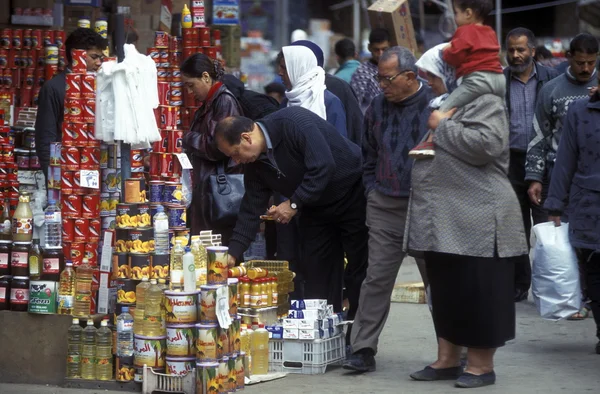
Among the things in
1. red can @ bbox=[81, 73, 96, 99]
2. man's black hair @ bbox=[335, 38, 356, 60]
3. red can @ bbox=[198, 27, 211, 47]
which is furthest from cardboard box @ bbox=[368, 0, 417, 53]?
red can @ bbox=[81, 73, 96, 99]

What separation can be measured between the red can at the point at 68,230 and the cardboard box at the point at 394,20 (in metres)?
5.33

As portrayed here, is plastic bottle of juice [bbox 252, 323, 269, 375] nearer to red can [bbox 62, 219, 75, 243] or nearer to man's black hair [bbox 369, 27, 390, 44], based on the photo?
red can [bbox 62, 219, 75, 243]

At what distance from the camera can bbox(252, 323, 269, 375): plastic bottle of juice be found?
7.25 metres

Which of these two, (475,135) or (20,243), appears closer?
(475,135)

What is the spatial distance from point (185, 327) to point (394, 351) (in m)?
1.99

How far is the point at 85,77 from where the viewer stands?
7.59 m

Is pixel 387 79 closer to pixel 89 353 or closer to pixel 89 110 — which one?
pixel 89 110

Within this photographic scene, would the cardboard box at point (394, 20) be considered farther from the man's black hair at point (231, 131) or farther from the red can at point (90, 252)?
the red can at point (90, 252)

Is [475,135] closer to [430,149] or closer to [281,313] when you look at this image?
[430,149]

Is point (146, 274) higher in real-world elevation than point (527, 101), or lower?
lower

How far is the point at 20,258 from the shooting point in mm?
7312

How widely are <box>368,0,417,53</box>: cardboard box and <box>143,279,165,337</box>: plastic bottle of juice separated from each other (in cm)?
588

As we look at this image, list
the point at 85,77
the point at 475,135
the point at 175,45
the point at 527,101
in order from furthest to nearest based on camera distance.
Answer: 1. the point at 175,45
2. the point at 527,101
3. the point at 85,77
4. the point at 475,135

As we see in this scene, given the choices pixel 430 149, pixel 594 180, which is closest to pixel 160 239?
pixel 430 149
